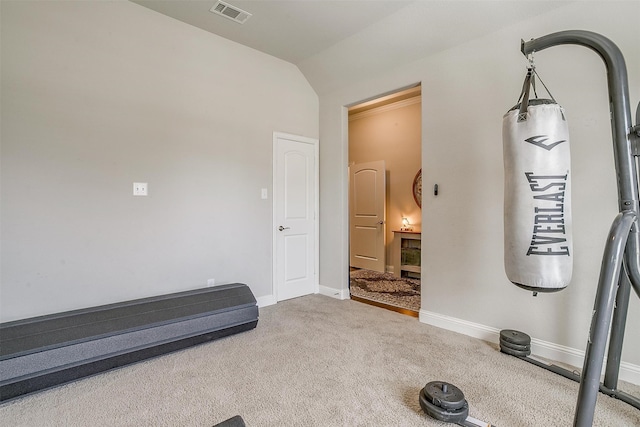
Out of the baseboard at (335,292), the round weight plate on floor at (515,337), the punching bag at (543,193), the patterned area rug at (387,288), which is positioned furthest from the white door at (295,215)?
the punching bag at (543,193)

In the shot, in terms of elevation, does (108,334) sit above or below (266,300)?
above

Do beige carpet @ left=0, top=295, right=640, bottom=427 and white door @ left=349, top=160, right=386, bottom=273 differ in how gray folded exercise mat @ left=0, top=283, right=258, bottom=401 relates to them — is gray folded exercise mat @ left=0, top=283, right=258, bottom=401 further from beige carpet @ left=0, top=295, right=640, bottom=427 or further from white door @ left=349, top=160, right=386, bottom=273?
white door @ left=349, top=160, right=386, bottom=273

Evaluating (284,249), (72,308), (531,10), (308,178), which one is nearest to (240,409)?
(72,308)

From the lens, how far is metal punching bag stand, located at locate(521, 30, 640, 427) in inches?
54.9

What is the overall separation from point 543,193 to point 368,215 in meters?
3.97

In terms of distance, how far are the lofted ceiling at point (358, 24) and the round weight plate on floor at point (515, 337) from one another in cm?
250

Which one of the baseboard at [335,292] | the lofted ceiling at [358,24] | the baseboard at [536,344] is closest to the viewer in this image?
the baseboard at [536,344]

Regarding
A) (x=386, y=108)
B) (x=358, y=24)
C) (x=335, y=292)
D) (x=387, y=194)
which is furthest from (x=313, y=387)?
(x=386, y=108)

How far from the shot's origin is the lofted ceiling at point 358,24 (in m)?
2.56

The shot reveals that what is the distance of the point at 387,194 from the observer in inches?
228

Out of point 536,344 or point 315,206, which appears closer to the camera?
point 536,344

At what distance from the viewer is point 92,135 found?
2.59 m

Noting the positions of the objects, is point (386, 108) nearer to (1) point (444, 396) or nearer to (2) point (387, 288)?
(2) point (387, 288)

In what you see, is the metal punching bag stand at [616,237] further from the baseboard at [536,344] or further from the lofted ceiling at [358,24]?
the lofted ceiling at [358,24]
